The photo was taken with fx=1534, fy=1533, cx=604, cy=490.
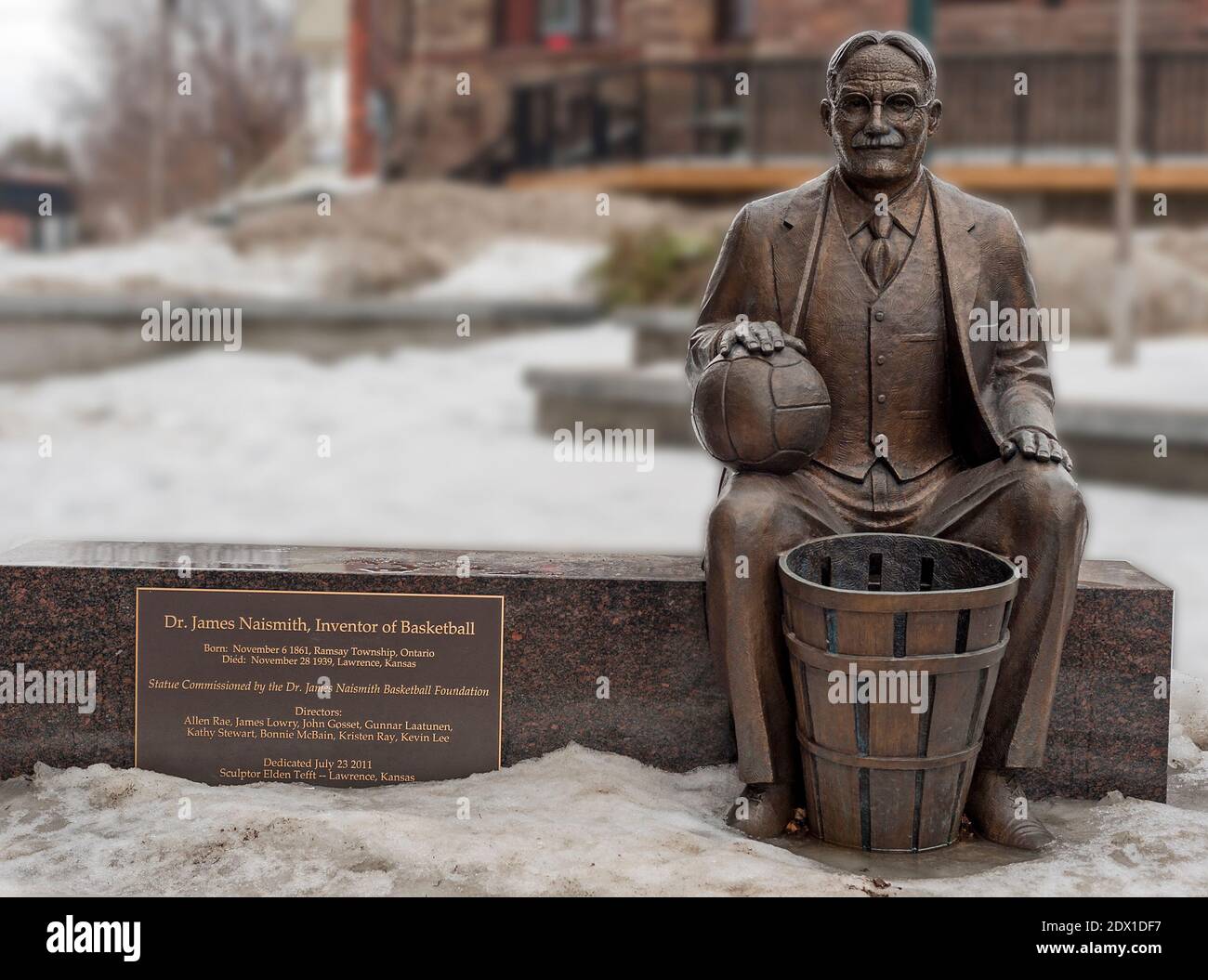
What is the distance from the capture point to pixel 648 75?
23219mm

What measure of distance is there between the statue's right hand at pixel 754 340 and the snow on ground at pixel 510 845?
132 centimetres

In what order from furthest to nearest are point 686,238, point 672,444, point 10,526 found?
point 686,238 < point 672,444 < point 10,526

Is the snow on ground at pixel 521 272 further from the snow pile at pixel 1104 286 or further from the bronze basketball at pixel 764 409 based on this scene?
the bronze basketball at pixel 764 409

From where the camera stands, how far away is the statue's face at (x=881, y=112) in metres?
4.17

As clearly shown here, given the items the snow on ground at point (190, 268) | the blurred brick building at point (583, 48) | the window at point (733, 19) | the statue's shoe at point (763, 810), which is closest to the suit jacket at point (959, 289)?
the statue's shoe at point (763, 810)

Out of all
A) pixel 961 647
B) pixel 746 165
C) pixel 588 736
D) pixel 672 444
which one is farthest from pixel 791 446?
pixel 746 165

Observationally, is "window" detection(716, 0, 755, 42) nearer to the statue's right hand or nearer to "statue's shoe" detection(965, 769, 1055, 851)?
the statue's right hand

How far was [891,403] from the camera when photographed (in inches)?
174

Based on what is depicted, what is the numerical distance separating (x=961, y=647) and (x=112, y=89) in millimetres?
32377

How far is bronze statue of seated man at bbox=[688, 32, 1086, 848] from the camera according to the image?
4148 mm

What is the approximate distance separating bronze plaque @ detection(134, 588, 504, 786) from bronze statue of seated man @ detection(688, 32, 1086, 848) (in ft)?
2.89

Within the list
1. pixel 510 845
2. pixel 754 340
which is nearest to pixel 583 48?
pixel 754 340

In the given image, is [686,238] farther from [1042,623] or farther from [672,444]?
[1042,623]

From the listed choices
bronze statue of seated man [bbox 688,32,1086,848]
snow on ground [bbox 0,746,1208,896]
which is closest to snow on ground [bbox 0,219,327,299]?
snow on ground [bbox 0,746,1208,896]
